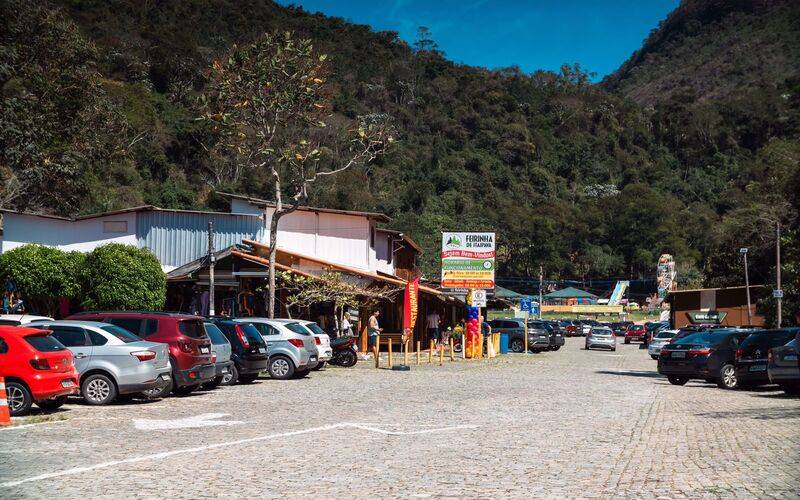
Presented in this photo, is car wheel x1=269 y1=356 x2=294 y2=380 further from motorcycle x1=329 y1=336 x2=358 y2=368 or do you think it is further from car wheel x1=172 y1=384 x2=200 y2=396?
motorcycle x1=329 y1=336 x2=358 y2=368

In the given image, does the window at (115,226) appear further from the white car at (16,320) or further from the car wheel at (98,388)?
the car wheel at (98,388)

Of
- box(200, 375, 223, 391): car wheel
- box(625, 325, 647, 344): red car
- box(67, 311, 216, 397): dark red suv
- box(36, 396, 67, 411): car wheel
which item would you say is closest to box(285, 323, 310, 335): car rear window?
box(200, 375, 223, 391): car wheel

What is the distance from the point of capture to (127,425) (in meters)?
14.1

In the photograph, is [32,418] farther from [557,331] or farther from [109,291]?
[557,331]

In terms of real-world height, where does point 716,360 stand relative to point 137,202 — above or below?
below

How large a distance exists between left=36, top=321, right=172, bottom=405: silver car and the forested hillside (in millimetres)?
19489

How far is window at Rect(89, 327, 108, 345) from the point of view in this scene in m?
17.1

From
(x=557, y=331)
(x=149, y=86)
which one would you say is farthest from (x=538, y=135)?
(x=557, y=331)

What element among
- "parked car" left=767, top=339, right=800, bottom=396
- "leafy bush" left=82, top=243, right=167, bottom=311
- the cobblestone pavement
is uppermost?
"leafy bush" left=82, top=243, right=167, bottom=311

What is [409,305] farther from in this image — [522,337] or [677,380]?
[677,380]

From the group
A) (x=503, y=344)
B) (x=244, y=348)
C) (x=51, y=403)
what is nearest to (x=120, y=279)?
(x=244, y=348)

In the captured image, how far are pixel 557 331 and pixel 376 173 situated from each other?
2428 inches

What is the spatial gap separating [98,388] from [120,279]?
17.4 meters

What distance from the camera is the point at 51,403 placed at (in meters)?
15.8
